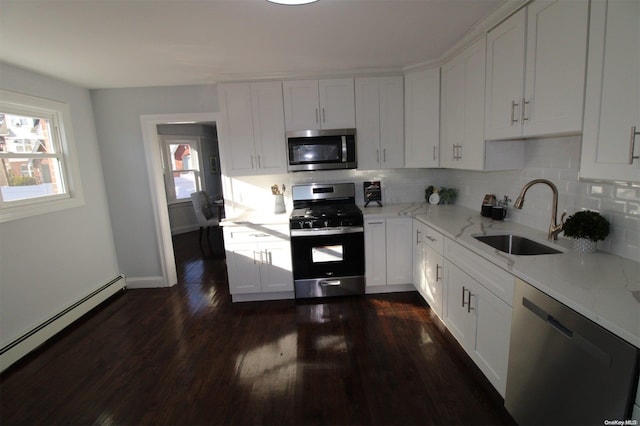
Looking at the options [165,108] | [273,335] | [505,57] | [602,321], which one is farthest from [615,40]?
[165,108]

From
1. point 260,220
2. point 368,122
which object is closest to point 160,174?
point 260,220

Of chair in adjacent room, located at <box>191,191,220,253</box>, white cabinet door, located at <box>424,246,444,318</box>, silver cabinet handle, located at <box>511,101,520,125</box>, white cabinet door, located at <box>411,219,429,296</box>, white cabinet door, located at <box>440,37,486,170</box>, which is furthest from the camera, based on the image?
chair in adjacent room, located at <box>191,191,220,253</box>

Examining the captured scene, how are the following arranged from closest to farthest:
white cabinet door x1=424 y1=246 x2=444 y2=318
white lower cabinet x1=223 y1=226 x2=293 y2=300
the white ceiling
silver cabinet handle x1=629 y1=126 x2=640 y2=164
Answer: silver cabinet handle x1=629 y1=126 x2=640 y2=164, the white ceiling, white cabinet door x1=424 y1=246 x2=444 y2=318, white lower cabinet x1=223 y1=226 x2=293 y2=300

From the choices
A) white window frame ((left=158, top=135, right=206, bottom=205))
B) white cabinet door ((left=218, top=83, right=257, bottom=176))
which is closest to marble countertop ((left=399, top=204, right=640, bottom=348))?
white cabinet door ((left=218, top=83, right=257, bottom=176))

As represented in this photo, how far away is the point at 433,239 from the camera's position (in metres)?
2.62

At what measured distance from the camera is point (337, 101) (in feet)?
10.7

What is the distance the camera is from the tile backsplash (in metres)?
1.60

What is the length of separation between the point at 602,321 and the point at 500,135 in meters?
1.40

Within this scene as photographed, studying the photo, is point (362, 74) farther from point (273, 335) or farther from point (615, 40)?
point (273, 335)

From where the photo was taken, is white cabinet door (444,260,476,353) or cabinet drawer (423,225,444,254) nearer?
white cabinet door (444,260,476,353)

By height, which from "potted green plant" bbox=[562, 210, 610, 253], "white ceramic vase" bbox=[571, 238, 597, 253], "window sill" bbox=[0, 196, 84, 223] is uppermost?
"window sill" bbox=[0, 196, 84, 223]

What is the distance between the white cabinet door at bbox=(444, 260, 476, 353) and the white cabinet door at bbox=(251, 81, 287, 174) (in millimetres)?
2018

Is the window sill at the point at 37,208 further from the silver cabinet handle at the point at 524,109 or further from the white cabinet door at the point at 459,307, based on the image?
the silver cabinet handle at the point at 524,109

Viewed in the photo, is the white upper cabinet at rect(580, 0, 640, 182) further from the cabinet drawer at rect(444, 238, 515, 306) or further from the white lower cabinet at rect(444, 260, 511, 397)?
the white lower cabinet at rect(444, 260, 511, 397)
